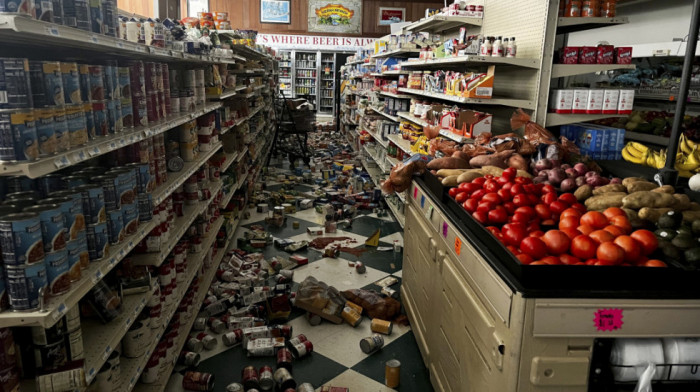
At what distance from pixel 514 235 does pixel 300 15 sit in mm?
16781

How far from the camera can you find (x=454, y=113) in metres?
4.46

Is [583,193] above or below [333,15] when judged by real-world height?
below

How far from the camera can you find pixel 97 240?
196cm

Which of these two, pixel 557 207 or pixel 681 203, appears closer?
pixel 681 203

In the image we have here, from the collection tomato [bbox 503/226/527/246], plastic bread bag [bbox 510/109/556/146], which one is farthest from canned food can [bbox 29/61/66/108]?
plastic bread bag [bbox 510/109/556/146]

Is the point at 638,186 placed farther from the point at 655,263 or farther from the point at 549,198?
the point at 655,263

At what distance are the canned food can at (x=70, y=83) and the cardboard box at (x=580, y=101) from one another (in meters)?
3.20

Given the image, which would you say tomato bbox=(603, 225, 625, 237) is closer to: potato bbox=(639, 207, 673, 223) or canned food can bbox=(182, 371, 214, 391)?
potato bbox=(639, 207, 673, 223)

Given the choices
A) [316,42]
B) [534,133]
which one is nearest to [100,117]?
[534,133]

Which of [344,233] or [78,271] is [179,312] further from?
[344,233]

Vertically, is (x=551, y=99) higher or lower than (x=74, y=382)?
higher

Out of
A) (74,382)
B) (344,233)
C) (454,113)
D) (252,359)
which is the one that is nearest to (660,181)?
(454,113)

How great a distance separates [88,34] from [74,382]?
4.02ft

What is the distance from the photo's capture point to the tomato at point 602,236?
1.91 meters
